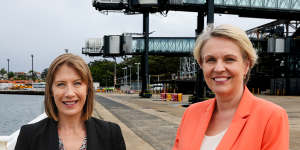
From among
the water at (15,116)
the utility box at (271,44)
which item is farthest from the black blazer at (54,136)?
the utility box at (271,44)

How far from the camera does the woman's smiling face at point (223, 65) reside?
2158 mm

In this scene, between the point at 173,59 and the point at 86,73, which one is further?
the point at 173,59

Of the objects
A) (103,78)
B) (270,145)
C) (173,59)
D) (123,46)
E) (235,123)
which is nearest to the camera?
(270,145)

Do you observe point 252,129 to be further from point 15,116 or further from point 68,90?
point 15,116

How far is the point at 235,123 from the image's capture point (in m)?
2.18

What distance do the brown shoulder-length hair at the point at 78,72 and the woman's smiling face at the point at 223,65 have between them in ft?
2.87

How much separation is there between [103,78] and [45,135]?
115 m

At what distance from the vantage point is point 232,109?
7.72 ft

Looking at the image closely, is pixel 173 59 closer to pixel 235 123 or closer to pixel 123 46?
pixel 123 46

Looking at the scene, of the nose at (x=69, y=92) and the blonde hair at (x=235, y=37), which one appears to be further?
the nose at (x=69, y=92)

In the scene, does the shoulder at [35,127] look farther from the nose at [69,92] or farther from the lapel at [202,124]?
the lapel at [202,124]

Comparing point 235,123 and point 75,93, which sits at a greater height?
point 75,93

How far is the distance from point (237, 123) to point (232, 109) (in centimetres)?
20

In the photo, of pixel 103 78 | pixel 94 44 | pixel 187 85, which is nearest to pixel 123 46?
pixel 94 44
